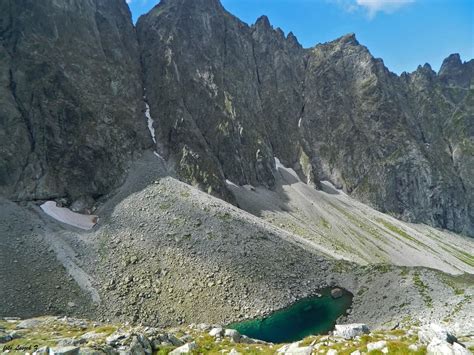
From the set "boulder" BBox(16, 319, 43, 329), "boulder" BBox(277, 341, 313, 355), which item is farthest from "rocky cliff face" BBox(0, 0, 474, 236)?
"boulder" BBox(277, 341, 313, 355)

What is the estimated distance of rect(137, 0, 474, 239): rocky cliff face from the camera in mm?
127125

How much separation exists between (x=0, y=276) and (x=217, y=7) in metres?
151

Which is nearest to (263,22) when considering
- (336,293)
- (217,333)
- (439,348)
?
(336,293)

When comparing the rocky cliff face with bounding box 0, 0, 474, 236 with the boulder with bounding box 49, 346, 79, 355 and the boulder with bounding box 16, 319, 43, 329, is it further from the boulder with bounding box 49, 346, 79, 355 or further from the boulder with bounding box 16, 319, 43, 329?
the boulder with bounding box 49, 346, 79, 355

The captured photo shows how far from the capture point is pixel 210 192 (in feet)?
334

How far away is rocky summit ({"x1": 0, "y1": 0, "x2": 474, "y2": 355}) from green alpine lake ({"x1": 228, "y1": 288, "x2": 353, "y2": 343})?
20.2 inches

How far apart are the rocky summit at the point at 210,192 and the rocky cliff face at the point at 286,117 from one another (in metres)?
0.86

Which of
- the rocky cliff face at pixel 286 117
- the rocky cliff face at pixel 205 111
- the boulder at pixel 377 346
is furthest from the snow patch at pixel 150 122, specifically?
the boulder at pixel 377 346

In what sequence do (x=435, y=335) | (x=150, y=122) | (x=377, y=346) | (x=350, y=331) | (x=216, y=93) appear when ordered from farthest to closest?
(x=216, y=93) < (x=150, y=122) < (x=350, y=331) < (x=377, y=346) < (x=435, y=335)

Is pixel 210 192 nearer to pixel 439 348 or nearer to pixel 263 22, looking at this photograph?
pixel 439 348

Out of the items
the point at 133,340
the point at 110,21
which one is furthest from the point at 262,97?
the point at 133,340

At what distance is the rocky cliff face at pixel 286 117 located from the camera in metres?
127

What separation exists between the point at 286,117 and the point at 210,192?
80949mm

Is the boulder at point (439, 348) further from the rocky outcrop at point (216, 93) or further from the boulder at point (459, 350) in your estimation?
the rocky outcrop at point (216, 93)
